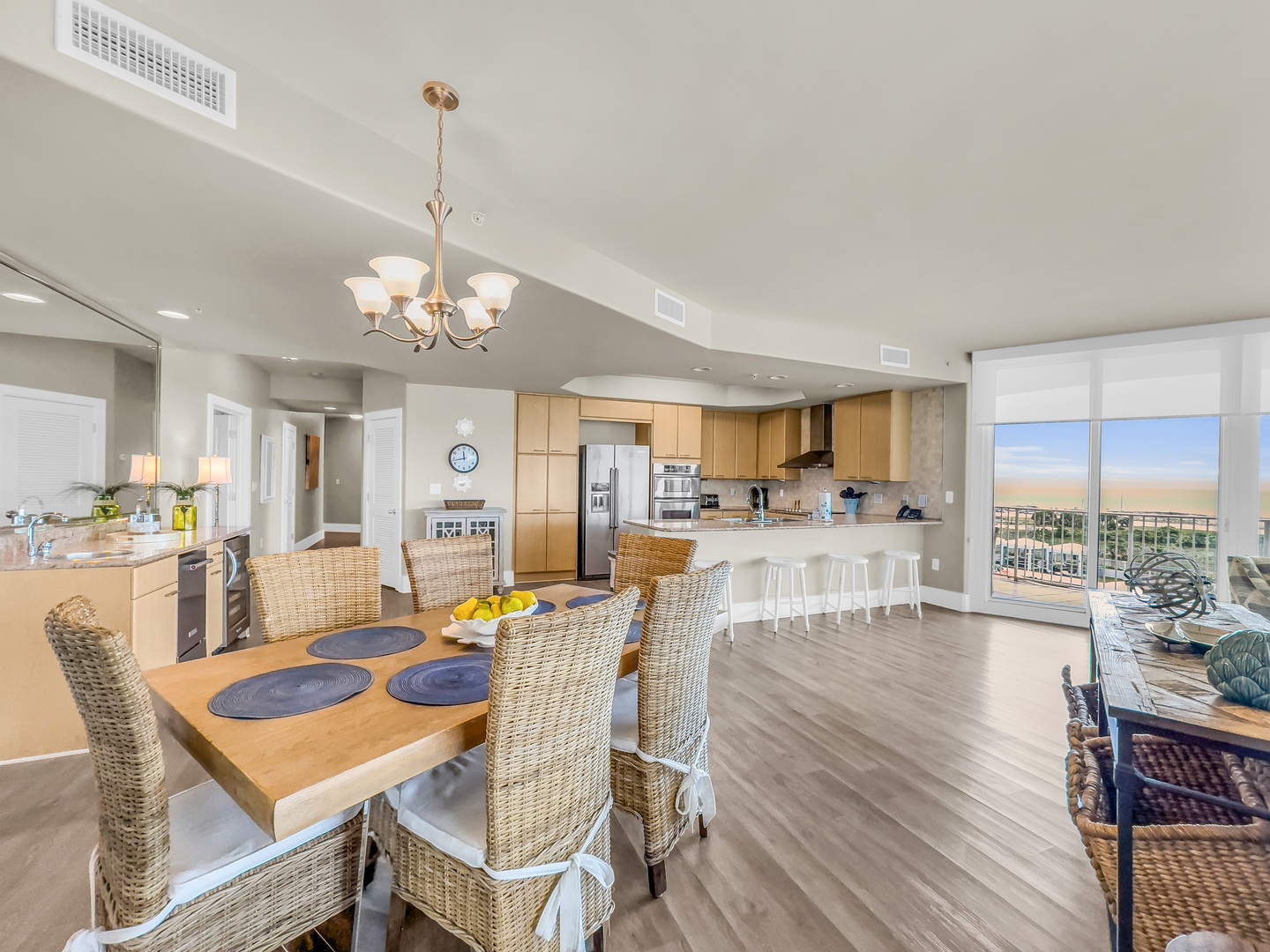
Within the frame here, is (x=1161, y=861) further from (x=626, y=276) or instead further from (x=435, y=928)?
(x=626, y=276)

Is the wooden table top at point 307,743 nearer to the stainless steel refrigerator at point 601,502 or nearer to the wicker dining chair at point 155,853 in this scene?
the wicker dining chair at point 155,853

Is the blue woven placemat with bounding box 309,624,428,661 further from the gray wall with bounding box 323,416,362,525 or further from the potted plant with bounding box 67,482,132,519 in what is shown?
the gray wall with bounding box 323,416,362,525

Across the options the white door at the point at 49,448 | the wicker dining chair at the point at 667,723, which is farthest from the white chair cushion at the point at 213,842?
the white door at the point at 49,448

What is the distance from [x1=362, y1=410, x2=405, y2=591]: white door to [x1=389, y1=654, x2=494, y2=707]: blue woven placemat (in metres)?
4.64

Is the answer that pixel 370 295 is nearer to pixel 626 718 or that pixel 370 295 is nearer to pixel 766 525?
pixel 626 718

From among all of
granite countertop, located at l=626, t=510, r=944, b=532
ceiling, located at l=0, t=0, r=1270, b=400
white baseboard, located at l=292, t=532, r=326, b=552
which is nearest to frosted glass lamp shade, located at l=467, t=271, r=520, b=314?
ceiling, located at l=0, t=0, r=1270, b=400

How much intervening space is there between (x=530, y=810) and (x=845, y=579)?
16.1 feet

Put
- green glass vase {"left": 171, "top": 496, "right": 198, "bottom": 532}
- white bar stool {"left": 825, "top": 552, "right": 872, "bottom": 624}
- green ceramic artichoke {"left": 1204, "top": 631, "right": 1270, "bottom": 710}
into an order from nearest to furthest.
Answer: green ceramic artichoke {"left": 1204, "top": 631, "right": 1270, "bottom": 710}
green glass vase {"left": 171, "top": 496, "right": 198, "bottom": 532}
white bar stool {"left": 825, "top": 552, "right": 872, "bottom": 624}

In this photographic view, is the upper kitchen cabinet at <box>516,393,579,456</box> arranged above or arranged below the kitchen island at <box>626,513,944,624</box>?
above

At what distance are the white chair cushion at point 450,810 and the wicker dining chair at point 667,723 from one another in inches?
20.3

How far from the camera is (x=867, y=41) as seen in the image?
1646 mm

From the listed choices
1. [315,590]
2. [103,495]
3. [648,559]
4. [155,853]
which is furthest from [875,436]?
[103,495]

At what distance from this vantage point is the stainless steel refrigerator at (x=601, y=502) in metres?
6.89

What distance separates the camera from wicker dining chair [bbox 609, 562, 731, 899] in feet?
5.83
